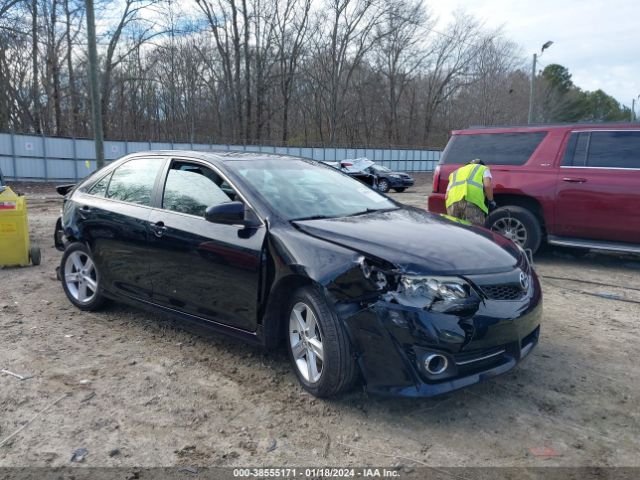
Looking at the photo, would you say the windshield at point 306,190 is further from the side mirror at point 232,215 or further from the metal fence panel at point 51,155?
the metal fence panel at point 51,155

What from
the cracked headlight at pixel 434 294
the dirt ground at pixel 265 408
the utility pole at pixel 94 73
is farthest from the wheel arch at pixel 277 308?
the utility pole at pixel 94 73

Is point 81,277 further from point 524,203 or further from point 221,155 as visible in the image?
point 524,203

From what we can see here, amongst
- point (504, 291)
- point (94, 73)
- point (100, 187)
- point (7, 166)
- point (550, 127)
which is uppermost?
point (94, 73)

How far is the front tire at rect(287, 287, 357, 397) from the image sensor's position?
9.96ft

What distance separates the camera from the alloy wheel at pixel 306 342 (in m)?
3.24

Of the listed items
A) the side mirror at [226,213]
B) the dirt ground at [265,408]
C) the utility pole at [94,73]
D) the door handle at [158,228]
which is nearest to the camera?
the dirt ground at [265,408]

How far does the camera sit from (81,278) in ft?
16.9

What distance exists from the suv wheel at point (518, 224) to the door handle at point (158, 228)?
492 centimetres

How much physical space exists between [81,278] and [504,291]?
13.0 ft

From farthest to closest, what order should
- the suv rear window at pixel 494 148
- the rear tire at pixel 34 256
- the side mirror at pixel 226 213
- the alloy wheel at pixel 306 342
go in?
the suv rear window at pixel 494 148, the rear tire at pixel 34 256, the side mirror at pixel 226 213, the alloy wheel at pixel 306 342

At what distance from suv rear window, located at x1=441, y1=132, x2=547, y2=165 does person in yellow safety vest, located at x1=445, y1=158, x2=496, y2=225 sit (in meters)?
1.06

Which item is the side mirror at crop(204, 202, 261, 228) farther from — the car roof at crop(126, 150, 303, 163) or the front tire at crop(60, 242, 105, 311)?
the front tire at crop(60, 242, 105, 311)

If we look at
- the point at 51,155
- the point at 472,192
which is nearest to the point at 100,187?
the point at 472,192

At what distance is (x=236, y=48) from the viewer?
133 feet
